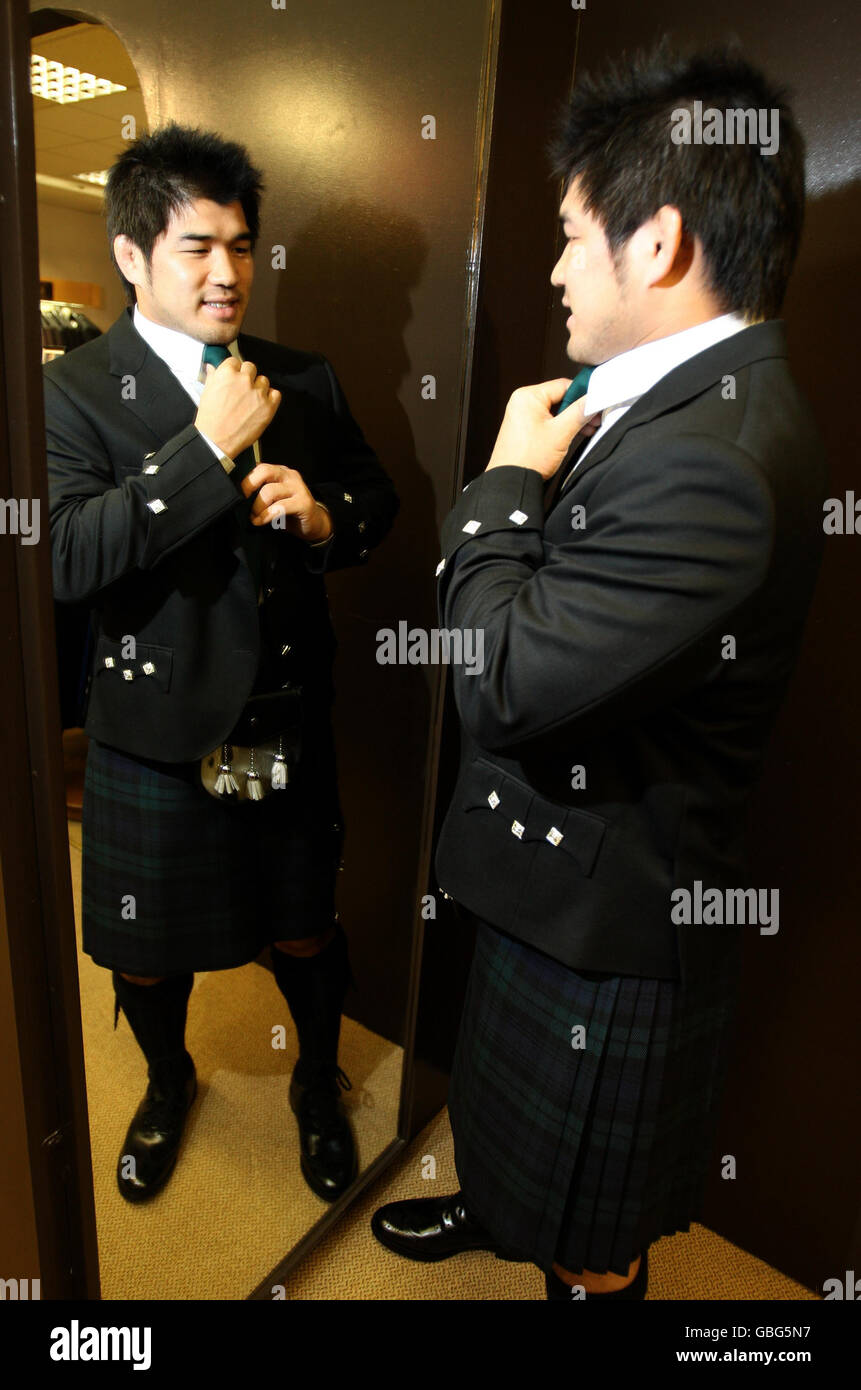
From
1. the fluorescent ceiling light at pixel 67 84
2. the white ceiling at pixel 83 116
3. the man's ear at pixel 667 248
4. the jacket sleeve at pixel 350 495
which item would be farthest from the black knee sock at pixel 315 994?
the fluorescent ceiling light at pixel 67 84

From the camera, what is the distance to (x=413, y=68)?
1.26 metres

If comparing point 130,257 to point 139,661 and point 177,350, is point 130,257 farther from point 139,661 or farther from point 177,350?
point 139,661

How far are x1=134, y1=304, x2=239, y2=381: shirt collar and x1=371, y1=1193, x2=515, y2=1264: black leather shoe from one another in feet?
4.77

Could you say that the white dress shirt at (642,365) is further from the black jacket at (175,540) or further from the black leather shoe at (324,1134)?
the black leather shoe at (324,1134)

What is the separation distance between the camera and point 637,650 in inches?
28.0

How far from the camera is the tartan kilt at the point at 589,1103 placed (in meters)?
0.95

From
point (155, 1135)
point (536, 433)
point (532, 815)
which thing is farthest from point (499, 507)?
point (155, 1135)

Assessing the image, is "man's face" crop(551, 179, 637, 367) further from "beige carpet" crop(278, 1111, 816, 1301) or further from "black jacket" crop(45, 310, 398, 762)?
"beige carpet" crop(278, 1111, 816, 1301)

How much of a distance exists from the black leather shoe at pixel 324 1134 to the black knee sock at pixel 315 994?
0.03 m

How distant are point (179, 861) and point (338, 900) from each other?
1.96 feet

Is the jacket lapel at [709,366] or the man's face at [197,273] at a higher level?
the man's face at [197,273]

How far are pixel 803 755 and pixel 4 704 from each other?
1.15 meters

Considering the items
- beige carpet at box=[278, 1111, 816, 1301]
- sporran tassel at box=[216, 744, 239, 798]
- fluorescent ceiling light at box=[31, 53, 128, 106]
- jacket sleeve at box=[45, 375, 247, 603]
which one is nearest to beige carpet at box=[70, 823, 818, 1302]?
beige carpet at box=[278, 1111, 816, 1301]

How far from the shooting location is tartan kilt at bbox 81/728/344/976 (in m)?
1.26
